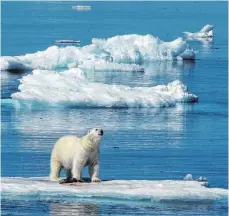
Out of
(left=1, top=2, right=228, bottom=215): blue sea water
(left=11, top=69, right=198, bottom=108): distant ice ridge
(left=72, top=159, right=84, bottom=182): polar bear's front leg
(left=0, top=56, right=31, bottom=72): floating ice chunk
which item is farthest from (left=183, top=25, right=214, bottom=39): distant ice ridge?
(left=72, top=159, right=84, bottom=182): polar bear's front leg

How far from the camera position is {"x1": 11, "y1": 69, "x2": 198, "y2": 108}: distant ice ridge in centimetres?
2641

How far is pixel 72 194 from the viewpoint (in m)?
11.8

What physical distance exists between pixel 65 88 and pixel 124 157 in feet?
27.5

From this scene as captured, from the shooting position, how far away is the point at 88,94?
2648cm

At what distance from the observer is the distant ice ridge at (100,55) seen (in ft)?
119

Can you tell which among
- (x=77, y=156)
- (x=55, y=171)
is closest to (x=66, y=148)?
(x=77, y=156)

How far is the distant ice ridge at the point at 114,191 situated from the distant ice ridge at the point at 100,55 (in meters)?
23.4

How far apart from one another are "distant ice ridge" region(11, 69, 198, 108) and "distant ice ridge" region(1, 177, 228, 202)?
46.0ft

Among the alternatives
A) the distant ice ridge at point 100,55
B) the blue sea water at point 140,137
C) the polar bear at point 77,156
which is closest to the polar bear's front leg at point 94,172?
the polar bear at point 77,156

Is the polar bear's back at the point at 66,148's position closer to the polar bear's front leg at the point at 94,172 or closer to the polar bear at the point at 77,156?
the polar bear at the point at 77,156

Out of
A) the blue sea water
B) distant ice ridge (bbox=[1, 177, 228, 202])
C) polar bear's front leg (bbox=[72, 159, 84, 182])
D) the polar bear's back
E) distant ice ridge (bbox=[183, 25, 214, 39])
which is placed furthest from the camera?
distant ice ridge (bbox=[183, 25, 214, 39])

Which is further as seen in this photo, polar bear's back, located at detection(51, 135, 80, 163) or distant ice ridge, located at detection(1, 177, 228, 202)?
polar bear's back, located at detection(51, 135, 80, 163)

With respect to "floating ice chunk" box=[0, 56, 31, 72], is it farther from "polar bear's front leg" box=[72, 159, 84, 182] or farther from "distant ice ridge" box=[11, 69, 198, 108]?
"polar bear's front leg" box=[72, 159, 84, 182]

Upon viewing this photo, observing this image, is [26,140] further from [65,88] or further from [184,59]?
[184,59]
